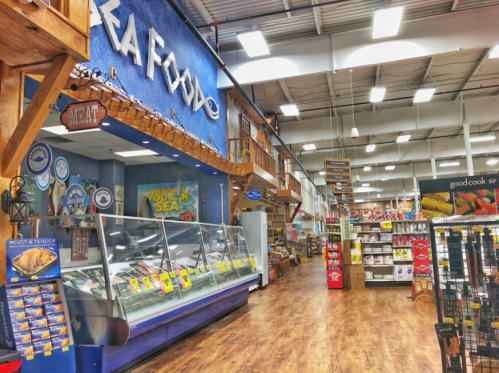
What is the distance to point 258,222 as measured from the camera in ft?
Result: 32.9

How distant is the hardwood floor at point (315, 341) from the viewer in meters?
4.07

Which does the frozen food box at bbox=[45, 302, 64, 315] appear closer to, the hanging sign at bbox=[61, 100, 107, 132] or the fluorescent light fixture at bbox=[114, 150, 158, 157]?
the hanging sign at bbox=[61, 100, 107, 132]

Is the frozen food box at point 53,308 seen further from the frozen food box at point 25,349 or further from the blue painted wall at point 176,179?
the blue painted wall at point 176,179

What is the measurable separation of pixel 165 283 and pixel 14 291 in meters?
1.76

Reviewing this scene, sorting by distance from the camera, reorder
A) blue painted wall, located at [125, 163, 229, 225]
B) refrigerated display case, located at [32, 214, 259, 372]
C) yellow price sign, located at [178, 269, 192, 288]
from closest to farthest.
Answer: refrigerated display case, located at [32, 214, 259, 372] < yellow price sign, located at [178, 269, 192, 288] < blue painted wall, located at [125, 163, 229, 225]

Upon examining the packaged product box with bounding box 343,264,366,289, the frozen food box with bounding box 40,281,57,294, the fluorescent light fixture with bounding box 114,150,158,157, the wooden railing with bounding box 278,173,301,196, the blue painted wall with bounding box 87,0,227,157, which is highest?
the blue painted wall with bounding box 87,0,227,157

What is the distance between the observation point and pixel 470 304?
9.49ft

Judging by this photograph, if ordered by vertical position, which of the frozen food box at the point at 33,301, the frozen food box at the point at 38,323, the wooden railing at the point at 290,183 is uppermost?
the wooden railing at the point at 290,183

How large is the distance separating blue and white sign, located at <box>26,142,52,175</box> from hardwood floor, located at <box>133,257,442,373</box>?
7.68 ft

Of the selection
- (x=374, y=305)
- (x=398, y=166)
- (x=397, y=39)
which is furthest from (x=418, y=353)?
(x=398, y=166)

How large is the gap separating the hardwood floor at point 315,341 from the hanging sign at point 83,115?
2.61 meters

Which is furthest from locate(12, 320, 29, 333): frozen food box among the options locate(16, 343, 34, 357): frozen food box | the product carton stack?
the product carton stack

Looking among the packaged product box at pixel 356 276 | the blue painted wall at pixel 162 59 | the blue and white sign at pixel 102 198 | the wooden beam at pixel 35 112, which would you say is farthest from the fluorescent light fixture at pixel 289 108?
the wooden beam at pixel 35 112

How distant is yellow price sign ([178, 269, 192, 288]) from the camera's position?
5.02 metres
